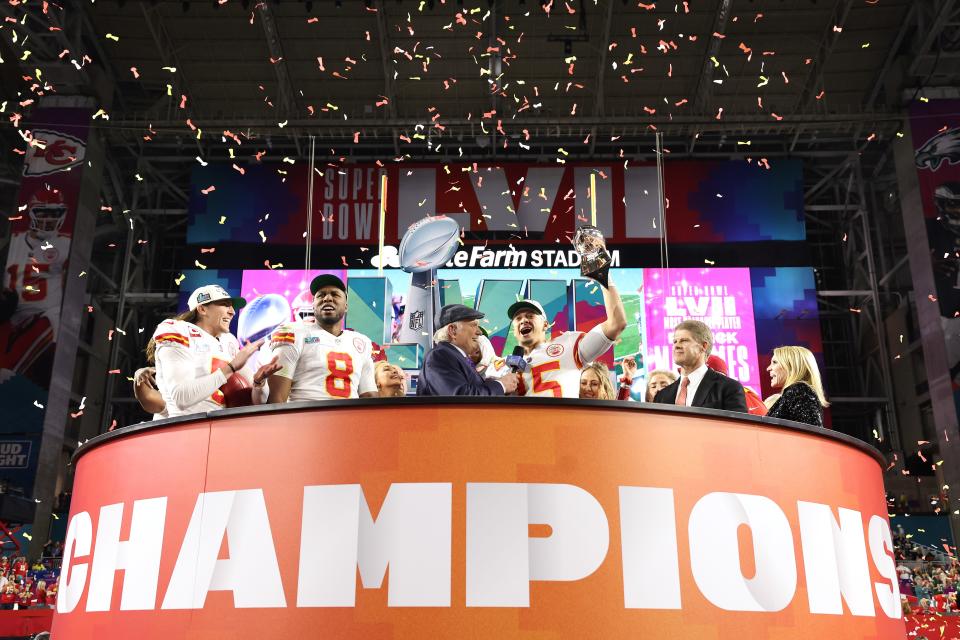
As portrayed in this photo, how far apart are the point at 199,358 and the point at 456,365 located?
1.17 metres

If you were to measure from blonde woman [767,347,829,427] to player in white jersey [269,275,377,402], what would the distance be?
200 cm

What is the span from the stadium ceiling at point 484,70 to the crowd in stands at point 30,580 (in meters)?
6.50

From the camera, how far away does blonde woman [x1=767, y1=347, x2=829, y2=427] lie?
3.84 metres

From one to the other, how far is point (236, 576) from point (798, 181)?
13.4m

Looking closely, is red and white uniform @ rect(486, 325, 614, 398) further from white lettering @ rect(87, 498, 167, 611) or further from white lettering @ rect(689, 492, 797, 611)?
white lettering @ rect(87, 498, 167, 611)

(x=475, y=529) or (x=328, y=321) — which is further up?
(x=328, y=321)

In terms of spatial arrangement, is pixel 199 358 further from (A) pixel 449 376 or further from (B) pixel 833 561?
(B) pixel 833 561

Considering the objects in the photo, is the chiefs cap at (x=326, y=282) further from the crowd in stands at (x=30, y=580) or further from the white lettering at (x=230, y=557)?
the crowd in stands at (x=30, y=580)

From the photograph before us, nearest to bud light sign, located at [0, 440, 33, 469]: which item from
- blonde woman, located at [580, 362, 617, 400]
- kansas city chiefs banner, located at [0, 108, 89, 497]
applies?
kansas city chiefs banner, located at [0, 108, 89, 497]

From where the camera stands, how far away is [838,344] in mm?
18172

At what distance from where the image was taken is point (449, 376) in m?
3.84

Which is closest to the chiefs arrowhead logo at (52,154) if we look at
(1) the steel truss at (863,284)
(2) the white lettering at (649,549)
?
(1) the steel truss at (863,284)

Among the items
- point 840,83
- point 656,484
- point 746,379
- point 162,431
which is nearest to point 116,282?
point 746,379

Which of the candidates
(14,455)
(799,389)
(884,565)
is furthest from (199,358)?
(14,455)
